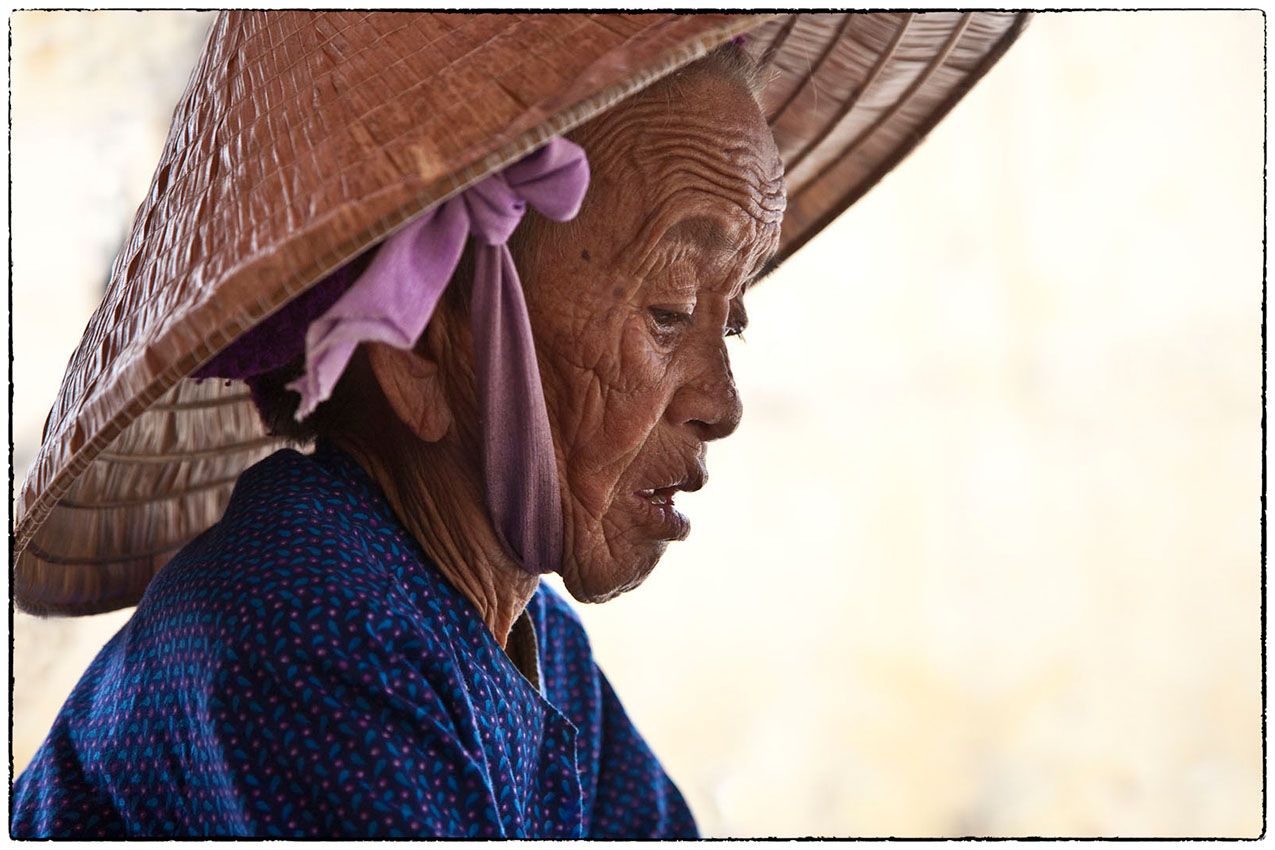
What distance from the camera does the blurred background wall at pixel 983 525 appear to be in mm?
3172

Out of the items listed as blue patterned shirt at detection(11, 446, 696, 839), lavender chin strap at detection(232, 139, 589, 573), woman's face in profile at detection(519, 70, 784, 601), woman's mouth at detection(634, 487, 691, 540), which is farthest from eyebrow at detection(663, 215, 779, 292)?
blue patterned shirt at detection(11, 446, 696, 839)

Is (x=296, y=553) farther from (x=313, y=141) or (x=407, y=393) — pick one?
(x=313, y=141)

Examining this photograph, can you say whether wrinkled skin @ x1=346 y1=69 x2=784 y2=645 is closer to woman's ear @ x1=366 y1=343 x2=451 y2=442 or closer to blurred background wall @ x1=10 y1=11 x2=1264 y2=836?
woman's ear @ x1=366 y1=343 x2=451 y2=442

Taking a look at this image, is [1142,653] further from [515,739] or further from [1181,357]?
[515,739]

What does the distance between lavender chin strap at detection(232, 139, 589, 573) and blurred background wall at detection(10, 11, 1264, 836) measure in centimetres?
204

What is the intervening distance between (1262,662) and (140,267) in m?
1.21

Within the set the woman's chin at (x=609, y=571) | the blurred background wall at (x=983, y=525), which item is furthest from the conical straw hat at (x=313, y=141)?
the blurred background wall at (x=983, y=525)

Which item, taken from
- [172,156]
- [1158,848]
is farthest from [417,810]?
[1158,848]

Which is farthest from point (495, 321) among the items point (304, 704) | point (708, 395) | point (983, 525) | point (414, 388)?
point (983, 525)

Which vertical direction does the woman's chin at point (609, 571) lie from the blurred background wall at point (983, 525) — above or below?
above

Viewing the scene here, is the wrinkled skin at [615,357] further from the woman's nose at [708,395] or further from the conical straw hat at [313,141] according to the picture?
the conical straw hat at [313,141]

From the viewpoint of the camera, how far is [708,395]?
1187 mm

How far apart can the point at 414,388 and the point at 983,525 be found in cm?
251

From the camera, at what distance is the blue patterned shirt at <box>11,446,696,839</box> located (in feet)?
3.17
